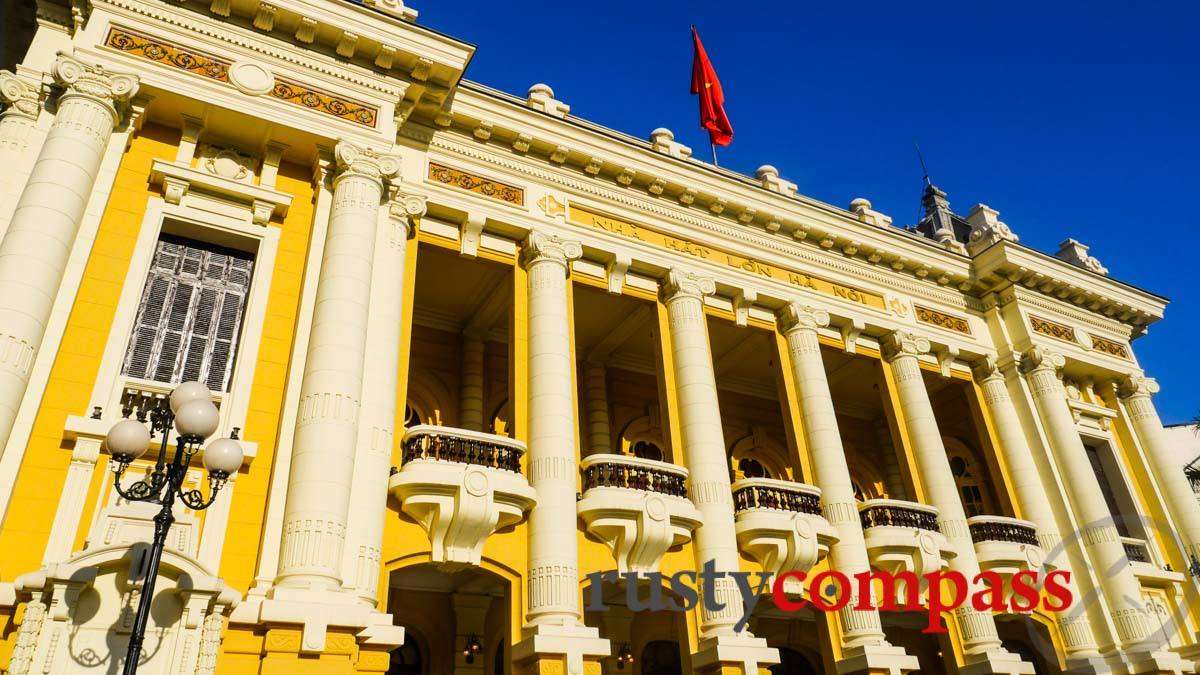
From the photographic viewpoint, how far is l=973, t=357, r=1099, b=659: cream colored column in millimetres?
16656

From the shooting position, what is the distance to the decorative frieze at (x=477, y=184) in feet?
48.5

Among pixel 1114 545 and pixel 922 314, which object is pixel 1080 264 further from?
pixel 1114 545

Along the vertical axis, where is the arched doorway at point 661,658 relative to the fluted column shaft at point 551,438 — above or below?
below

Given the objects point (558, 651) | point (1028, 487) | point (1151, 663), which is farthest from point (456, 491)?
point (1151, 663)

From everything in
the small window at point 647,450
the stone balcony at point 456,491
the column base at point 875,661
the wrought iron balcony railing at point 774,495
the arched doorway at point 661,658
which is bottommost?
the column base at point 875,661

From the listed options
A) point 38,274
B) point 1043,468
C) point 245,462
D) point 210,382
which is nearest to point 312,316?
point 210,382

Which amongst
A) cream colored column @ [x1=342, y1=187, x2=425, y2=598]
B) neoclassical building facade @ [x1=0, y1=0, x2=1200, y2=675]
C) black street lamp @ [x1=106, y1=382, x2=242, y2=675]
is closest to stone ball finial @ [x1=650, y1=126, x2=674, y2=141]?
neoclassical building facade @ [x1=0, y1=0, x2=1200, y2=675]

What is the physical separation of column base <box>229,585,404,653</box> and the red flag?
15512 mm

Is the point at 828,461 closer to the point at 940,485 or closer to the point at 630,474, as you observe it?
the point at 940,485

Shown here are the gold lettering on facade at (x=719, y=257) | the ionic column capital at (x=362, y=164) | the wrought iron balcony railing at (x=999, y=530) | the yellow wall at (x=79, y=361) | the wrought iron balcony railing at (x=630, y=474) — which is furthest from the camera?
the wrought iron balcony railing at (x=999, y=530)

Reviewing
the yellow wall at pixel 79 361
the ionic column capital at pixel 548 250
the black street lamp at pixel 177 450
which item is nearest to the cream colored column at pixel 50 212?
the yellow wall at pixel 79 361

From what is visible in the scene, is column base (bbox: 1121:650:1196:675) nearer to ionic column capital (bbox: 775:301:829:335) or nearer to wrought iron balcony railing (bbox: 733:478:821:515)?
wrought iron balcony railing (bbox: 733:478:821:515)

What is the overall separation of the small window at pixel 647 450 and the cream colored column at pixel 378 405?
8.17 m

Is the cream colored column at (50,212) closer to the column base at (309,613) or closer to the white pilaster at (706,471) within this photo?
the column base at (309,613)
